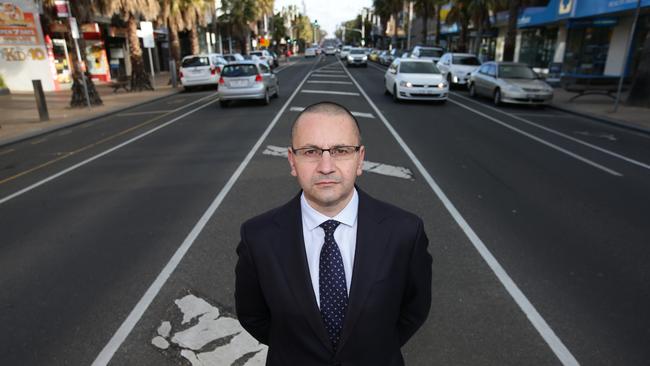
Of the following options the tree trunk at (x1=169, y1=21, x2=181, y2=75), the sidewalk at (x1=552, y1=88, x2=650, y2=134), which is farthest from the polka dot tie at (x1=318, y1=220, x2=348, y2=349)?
the tree trunk at (x1=169, y1=21, x2=181, y2=75)

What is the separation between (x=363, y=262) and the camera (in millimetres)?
1633

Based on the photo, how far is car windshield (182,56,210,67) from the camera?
72.1 ft

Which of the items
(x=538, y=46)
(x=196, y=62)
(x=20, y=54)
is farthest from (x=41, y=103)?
(x=538, y=46)

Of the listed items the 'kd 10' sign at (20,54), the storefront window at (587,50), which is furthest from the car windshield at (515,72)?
the 'kd 10' sign at (20,54)

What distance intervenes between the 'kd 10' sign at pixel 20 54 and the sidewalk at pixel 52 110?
6.43ft

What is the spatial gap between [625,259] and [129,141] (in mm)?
10558

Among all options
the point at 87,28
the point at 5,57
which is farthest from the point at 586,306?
the point at 87,28

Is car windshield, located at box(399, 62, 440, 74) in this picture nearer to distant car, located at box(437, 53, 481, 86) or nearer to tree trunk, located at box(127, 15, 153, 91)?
distant car, located at box(437, 53, 481, 86)

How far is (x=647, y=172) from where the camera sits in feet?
25.2

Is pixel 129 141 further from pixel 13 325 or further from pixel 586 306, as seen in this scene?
pixel 586 306

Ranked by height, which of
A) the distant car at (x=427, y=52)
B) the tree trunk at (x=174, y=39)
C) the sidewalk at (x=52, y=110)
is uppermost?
the tree trunk at (x=174, y=39)

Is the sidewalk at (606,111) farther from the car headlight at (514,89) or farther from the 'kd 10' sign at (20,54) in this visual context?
the 'kd 10' sign at (20,54)

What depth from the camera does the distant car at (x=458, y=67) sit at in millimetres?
21533

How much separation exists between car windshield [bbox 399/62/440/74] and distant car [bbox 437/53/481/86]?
5541 mm
